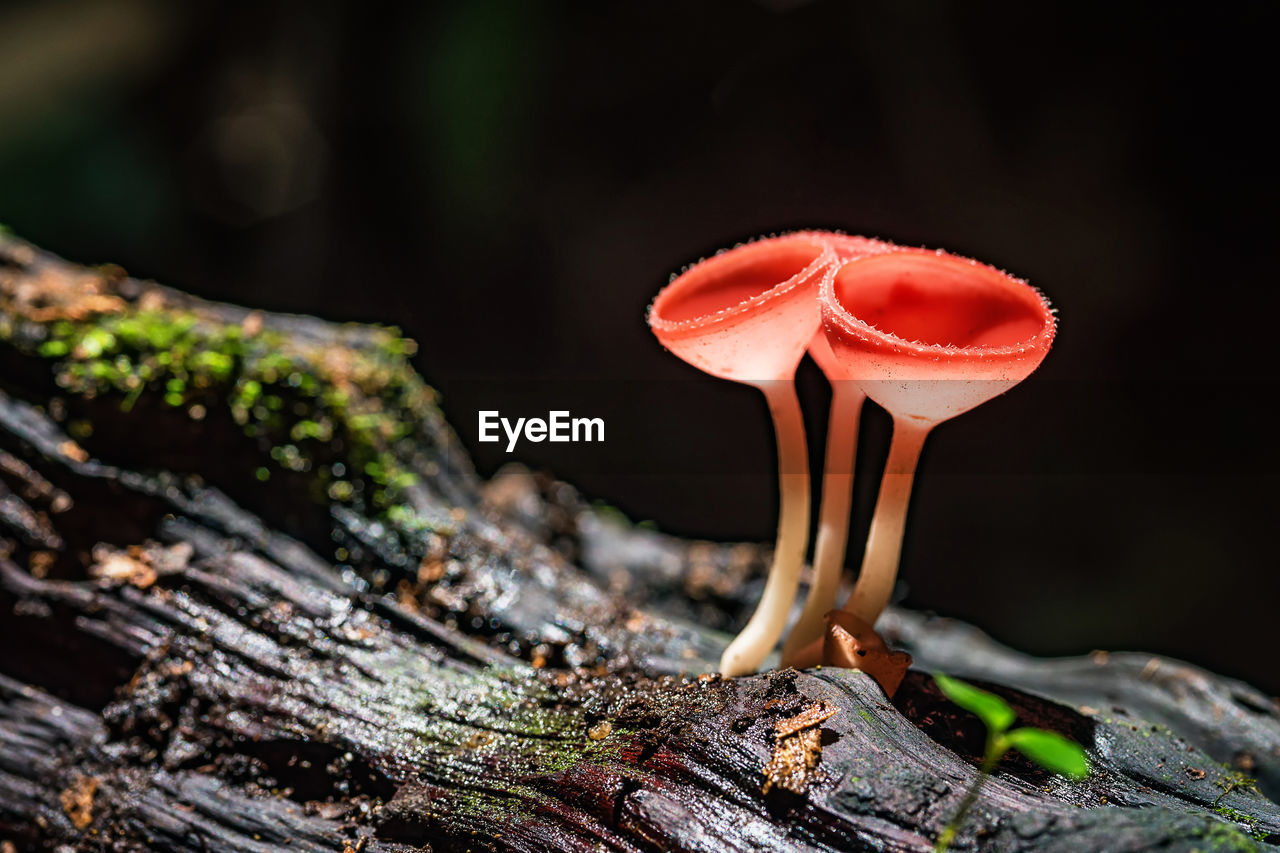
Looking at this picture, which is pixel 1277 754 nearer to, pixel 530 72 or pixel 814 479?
pixel 814 479

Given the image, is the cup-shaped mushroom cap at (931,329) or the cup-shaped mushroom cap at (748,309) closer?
the cup-shaped mushroom cap at (931,329)

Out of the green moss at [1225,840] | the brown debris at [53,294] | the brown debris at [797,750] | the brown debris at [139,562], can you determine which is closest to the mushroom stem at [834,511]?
the brown debris at [797,750]

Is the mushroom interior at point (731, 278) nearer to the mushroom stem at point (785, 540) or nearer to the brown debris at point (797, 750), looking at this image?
the mushroom stem at point (785, 540)

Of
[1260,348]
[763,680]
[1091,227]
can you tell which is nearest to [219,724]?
[763,680]

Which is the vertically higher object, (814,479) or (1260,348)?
(1260,348)

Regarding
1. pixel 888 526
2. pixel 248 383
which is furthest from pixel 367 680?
pixel 888 526

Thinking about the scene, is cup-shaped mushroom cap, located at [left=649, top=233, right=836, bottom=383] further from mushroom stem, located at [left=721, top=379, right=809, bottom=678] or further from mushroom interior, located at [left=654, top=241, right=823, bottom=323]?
mushroom stem, located at [left=721, top=379, right=809, bottom=678]
